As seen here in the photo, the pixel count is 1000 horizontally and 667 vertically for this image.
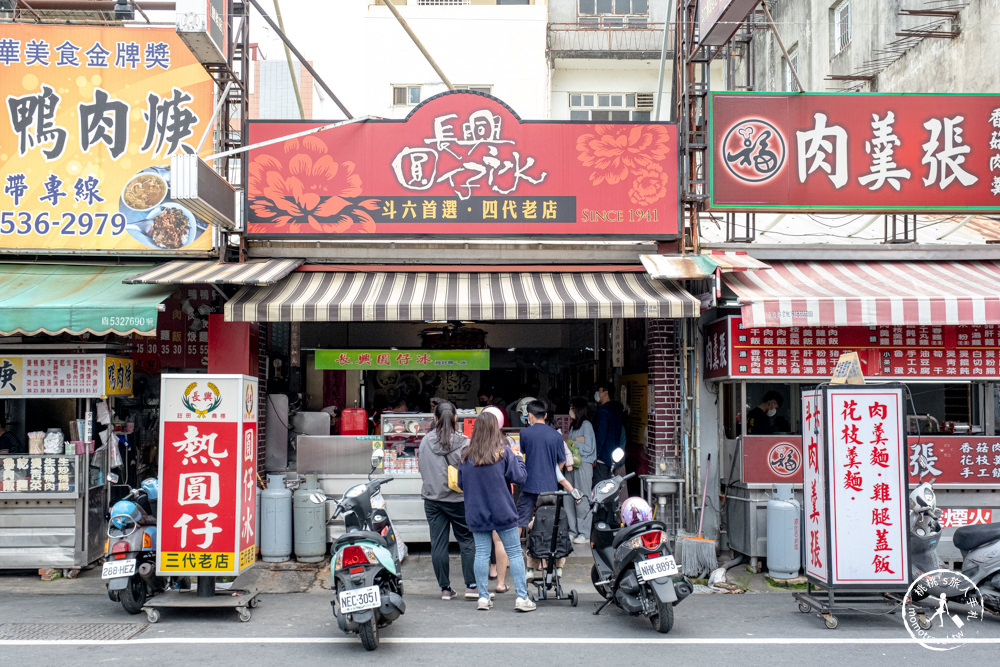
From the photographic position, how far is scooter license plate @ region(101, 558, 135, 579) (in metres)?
7.48

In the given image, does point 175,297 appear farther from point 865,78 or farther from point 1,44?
point 865,78

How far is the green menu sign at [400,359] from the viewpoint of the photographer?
35.4 feet

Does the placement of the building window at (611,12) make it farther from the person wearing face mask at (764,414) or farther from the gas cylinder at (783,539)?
the gas cylinder at (783,539)

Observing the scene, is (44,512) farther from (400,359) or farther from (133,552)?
(400,359)

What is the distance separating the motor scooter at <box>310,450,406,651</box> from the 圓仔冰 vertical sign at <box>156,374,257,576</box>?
104cm

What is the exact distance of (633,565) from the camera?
285 inches

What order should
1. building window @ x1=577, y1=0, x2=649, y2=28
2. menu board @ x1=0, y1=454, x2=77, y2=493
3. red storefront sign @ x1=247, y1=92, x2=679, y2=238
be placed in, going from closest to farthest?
menu board @ x1=0, y1=454, x2=77, y2=493 < red storefront sign @ x1=247, y1=92, x2=679, y2=238 < building window @ x1=577, y1=0, x2=649, y2=28

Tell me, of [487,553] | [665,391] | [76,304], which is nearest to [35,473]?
[76,304]

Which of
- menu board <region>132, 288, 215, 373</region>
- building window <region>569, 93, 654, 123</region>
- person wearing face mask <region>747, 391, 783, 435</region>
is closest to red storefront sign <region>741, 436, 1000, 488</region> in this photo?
person wearing face mask <region>747, 391, 783, 435</region>

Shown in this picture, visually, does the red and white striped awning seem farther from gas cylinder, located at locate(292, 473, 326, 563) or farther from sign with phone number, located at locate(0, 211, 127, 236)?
sign with phone number, located at locate(0, 211, 127, 236)

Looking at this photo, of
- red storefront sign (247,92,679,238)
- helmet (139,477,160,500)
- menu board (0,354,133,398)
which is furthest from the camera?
red storefront sign (247,92,679,238)

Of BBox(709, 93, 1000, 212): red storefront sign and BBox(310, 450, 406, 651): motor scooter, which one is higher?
BBox(709, 93, 1000, 212): red storefront sign

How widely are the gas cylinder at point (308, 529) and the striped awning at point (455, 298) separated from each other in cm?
210

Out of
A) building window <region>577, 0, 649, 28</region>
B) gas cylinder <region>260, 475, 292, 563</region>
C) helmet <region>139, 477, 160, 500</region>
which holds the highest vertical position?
building window <region>577, 0, 649, 28</region>
